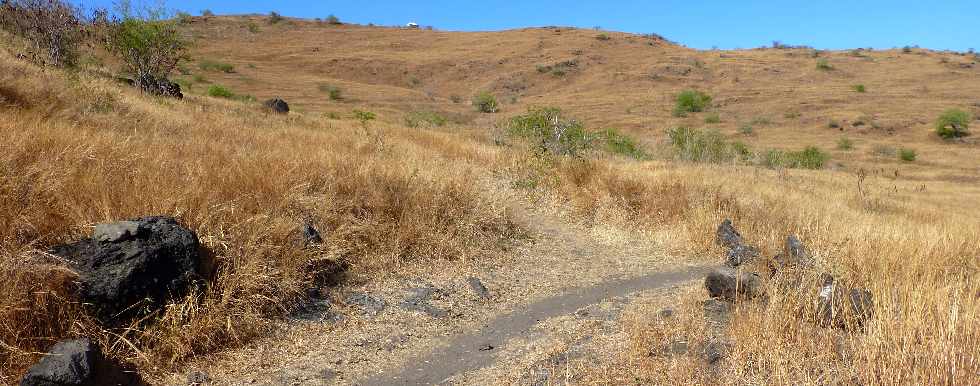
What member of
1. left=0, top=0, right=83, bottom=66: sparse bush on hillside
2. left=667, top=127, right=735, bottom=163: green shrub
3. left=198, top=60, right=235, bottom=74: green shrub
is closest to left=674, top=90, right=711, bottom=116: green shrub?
left=667, top=127, right=735, bottom=163: green shrub

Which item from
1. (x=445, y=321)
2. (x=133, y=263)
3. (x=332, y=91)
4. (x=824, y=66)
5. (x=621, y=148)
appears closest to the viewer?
(x=133, y=263)

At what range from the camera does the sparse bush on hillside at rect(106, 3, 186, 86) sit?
17.3 meters

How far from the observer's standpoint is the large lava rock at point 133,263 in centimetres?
367

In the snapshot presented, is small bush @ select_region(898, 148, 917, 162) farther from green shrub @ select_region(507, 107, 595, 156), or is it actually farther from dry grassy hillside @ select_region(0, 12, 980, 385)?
green shrub @ select_region(507, 107, 595, 156)

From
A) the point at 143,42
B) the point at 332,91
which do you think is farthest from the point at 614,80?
the point at 143,42

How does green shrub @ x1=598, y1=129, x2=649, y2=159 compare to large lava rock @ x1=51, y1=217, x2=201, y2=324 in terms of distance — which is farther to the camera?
green shrub @ x1=598, y1=129, x2=649, y2=159

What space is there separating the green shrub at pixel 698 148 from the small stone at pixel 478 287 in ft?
50.7

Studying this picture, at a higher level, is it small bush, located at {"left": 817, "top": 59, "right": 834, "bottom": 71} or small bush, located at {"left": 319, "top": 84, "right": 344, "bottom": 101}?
small bush, located at {"left": 817, "top": 59, "right": 834, "bottom": 71}

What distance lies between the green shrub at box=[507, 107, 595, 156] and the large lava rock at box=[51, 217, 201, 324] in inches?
343

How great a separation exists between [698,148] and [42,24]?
827 inches

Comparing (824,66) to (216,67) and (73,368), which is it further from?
(73,368)

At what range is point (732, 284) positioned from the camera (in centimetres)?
491

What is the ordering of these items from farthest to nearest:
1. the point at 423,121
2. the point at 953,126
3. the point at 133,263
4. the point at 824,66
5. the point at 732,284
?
the point at 824,66 → the point at 953,126 → the point at 423,121 → the point at 732,284 → the point at 133,263

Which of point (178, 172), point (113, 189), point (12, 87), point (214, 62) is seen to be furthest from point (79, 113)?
point (214, 62)
